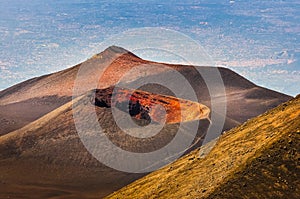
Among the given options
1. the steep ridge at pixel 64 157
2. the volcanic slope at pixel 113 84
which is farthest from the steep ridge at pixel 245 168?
the volcanic slope at pixel 113 84

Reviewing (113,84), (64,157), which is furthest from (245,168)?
(113,84)

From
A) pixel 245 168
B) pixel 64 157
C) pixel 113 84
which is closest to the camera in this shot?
pixel 245 168

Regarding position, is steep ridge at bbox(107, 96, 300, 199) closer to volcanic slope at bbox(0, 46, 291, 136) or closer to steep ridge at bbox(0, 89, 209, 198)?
steep ridge at bbox(0, 89, 209, 198)

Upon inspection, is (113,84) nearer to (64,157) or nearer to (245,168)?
(64,157)

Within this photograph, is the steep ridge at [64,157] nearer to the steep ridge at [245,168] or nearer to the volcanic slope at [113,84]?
the steep ridge at [245,168]

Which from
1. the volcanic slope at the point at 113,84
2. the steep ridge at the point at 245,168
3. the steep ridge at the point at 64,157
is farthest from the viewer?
the volcanic slope at the point at 113,84

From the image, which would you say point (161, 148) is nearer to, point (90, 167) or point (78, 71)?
point (90, 167)

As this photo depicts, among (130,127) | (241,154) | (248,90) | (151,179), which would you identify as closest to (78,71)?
(248,90)

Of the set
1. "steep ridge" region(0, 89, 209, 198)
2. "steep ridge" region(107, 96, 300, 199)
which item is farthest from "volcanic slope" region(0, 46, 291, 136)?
"steep ridge" region(107, 96, 300, 199)
